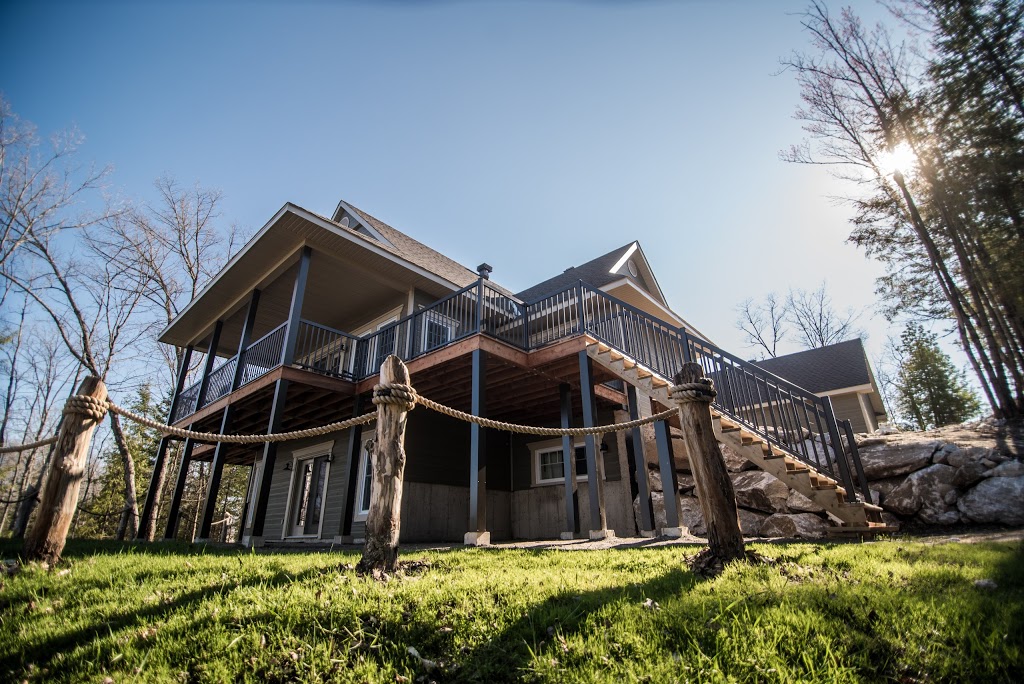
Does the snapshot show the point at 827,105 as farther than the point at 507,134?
Yes

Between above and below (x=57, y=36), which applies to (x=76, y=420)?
below

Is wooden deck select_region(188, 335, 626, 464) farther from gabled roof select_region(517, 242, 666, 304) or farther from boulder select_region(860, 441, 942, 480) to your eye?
boulder select_region(860, 441, 942, 480)

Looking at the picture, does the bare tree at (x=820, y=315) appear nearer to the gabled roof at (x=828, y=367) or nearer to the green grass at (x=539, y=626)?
the gabled roof at (x=828, y=367)

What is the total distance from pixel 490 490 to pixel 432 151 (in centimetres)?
842

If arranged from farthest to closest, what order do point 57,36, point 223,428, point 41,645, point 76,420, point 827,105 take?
point 827,105 < point 57,36 < point 223,428 < point 76,420 < point 41,645

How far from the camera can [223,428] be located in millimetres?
9930

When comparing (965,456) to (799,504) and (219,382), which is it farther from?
(219,382)

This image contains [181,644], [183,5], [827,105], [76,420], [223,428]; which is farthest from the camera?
[827,105]

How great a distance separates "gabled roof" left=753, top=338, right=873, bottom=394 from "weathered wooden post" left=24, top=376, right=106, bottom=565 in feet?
62.7

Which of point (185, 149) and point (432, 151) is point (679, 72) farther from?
A: point (185, 149)

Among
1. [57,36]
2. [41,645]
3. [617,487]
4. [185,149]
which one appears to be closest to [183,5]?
[185,149]

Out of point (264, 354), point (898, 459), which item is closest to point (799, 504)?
point (898, 459)

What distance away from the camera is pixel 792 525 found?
872 cm

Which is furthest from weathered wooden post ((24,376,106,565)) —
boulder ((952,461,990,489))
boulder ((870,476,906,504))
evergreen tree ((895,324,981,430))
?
evergreen tree ((895,324,981,430))
